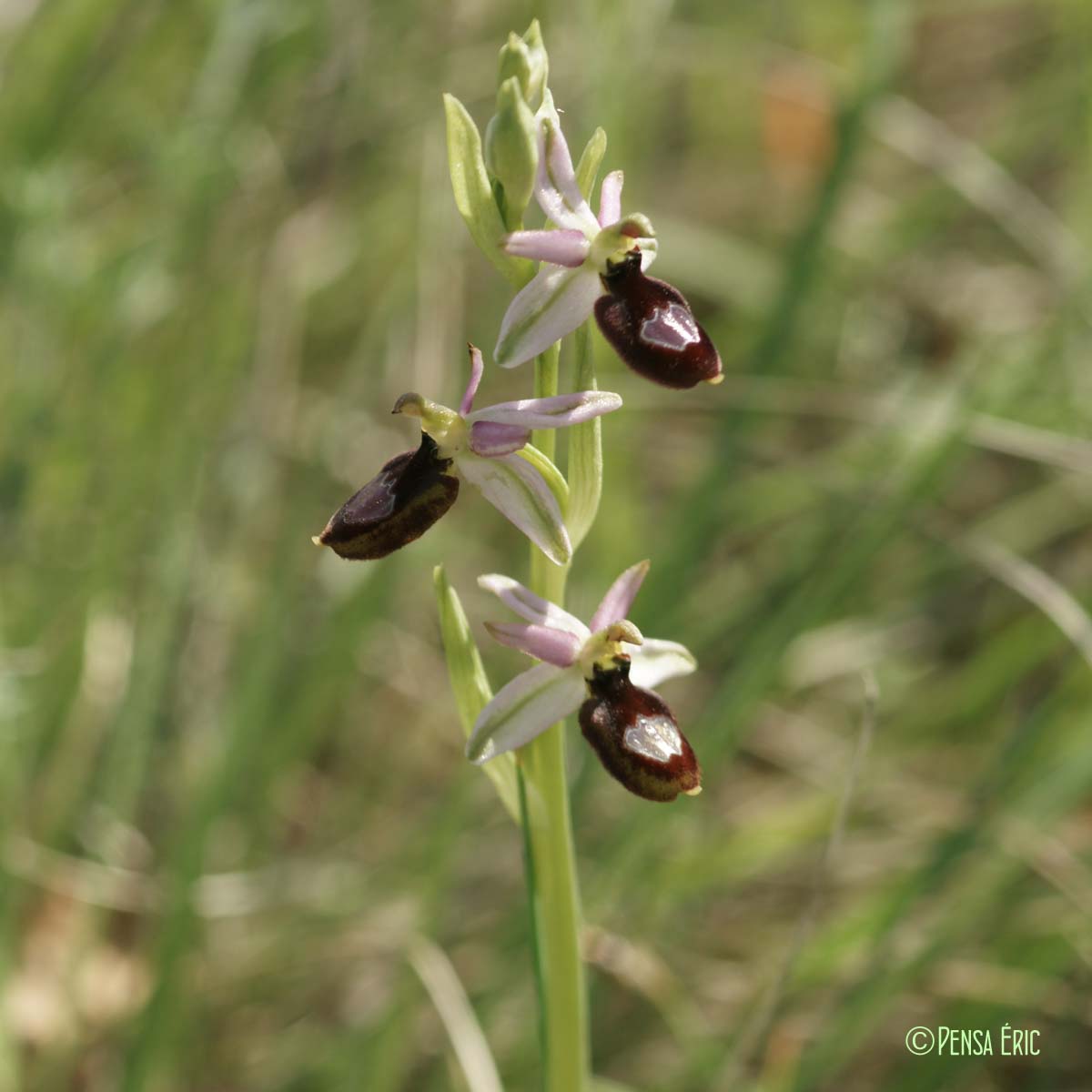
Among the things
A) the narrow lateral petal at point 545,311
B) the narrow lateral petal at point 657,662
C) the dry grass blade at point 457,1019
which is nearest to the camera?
the narrow lateral petal at point 545,311

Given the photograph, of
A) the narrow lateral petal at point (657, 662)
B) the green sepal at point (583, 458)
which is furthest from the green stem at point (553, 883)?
the narrow lateral petal at point (657, 662)

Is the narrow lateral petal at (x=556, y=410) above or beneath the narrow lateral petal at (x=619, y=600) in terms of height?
above

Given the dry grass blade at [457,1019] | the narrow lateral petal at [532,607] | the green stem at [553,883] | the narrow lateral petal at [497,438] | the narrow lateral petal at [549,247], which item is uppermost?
the narrow lateral petal at [549,247]

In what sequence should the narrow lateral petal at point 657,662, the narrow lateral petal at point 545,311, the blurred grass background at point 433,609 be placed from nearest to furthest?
1. the narrow lateral petal at point 545,311
2. the narrow lateral petal at point 657,662
3. the blurred grass background at point 433,609

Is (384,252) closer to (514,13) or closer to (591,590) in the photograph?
(514,13)

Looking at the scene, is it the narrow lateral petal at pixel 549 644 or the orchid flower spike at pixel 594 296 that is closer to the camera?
the orchid flower spike at pixel 594 296

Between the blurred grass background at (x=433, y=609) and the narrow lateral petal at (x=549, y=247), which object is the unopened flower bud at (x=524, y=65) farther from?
the blurred grass background at (x=433, y=609)

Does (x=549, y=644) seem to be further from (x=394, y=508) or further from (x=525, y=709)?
(x=394, y=508)
